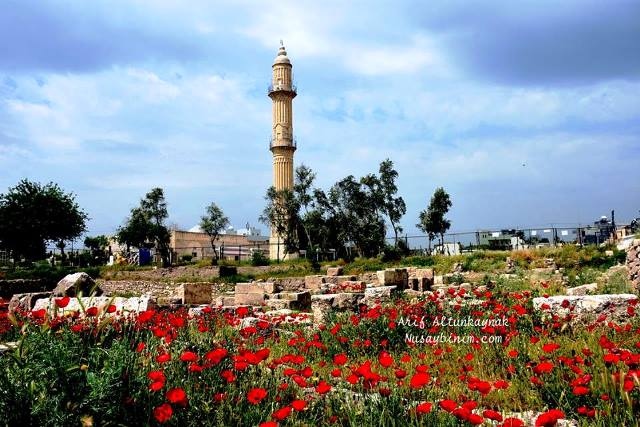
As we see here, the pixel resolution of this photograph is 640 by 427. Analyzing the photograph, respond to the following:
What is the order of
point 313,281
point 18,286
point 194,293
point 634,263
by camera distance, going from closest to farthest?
point 634,263, point 194,293, point 313,281, point 18,286

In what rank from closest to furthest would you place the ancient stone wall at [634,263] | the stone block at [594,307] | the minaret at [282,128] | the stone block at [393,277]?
1. the stone block at [594,307]
2. the ancient stone wall at [634,263]
3. the stone block at [393,277]
4. the minaret at [282,128]

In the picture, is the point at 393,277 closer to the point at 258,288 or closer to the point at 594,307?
the point at 258,288

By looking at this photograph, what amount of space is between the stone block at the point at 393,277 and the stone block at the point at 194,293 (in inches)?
201

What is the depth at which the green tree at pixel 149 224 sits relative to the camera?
155 feet

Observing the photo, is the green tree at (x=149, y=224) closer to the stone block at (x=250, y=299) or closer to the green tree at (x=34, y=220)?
the green tree at (x=34, y=220)

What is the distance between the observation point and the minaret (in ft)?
157

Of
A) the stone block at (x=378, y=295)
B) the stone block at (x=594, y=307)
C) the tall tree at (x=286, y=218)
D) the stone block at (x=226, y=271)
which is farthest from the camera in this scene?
the tall tree at (x=286, y=218)

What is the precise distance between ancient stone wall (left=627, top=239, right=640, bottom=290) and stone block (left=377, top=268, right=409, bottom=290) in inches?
264

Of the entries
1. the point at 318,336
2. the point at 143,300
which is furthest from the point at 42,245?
the point at 318,336

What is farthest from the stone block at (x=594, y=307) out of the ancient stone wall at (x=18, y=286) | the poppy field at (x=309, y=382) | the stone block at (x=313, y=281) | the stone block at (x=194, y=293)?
the ancient stone wall at (x=18, y=286)

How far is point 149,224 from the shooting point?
155 ft

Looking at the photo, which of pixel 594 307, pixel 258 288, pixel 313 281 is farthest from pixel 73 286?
pixel 594 307

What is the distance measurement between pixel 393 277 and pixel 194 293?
5.84m

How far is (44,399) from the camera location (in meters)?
3.29
